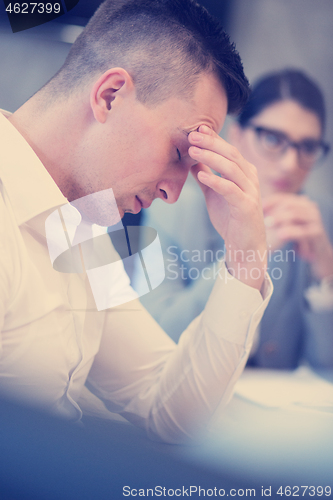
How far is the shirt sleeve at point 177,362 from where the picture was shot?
0.55m

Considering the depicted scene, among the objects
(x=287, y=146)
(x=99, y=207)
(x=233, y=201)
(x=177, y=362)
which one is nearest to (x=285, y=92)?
(x=287, y=146)

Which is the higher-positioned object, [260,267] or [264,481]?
[260,267]

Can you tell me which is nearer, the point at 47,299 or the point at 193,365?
the point at 47,299

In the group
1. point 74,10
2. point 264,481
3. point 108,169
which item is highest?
point 74,10

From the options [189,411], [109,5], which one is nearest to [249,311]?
[189,411]

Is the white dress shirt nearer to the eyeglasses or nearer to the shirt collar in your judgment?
the shirt collar

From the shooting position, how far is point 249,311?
1.81ft

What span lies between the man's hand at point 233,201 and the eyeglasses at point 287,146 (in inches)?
2.0

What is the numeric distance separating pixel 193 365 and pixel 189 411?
0.08 metres

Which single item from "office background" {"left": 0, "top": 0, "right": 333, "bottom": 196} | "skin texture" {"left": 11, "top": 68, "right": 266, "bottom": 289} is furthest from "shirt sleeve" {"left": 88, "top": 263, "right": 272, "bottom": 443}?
"office background" {"left": 0, "top": 0, "right": 333, "bottom": 196}

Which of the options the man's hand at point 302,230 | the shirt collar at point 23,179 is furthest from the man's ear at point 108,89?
the man's hand at point 302,230

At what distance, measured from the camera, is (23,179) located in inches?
19.0

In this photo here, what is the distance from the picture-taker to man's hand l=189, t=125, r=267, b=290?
51 cm

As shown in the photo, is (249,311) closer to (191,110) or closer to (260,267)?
(260,267)
